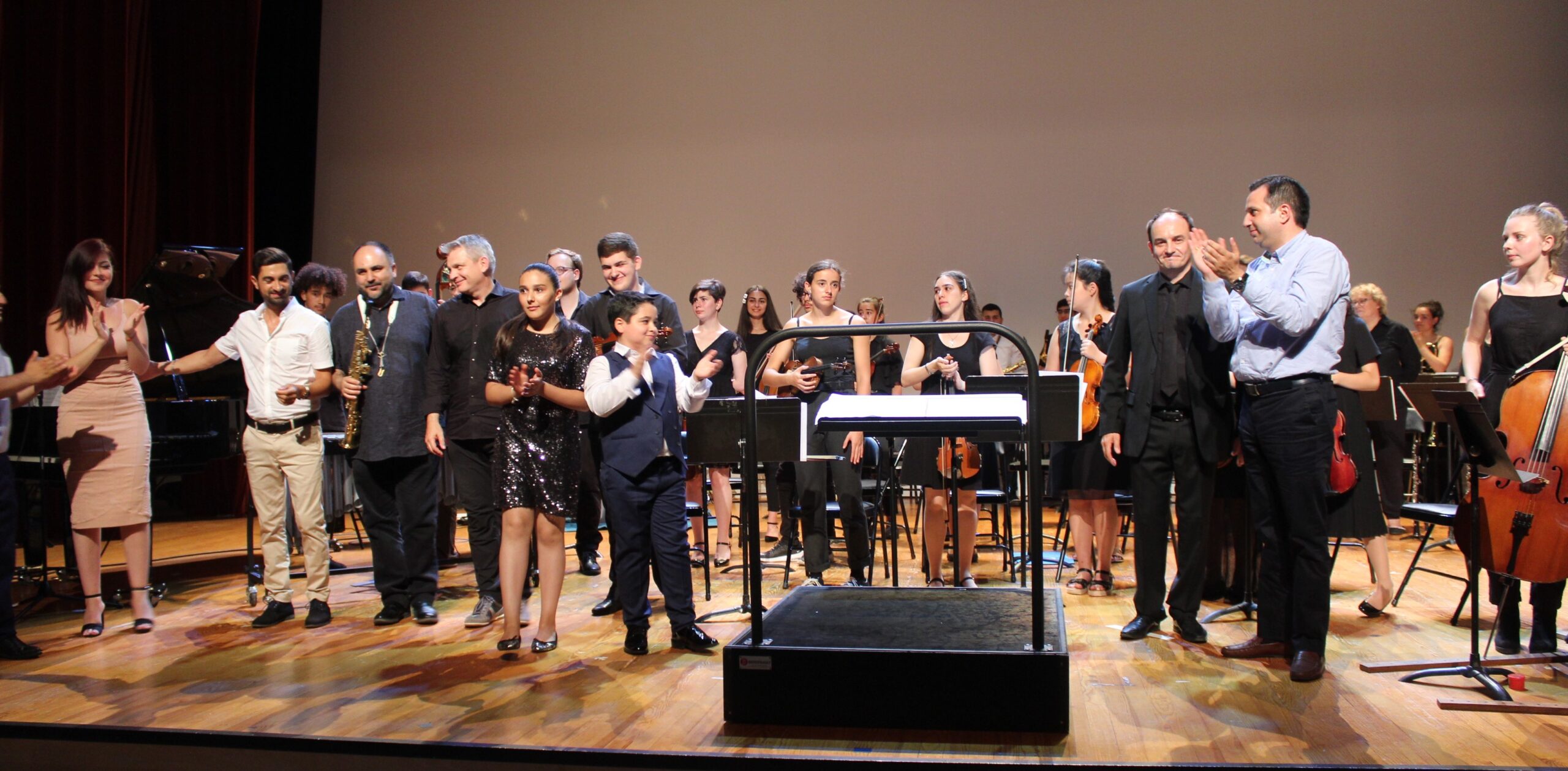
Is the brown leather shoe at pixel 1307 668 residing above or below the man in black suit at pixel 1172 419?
below

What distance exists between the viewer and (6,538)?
146 inches

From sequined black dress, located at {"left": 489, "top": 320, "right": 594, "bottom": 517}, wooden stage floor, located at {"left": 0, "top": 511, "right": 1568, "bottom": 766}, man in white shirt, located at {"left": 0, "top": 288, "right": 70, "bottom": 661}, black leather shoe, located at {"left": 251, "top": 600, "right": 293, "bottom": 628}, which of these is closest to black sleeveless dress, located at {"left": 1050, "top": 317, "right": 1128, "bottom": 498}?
wooden stage floor, located at {"left": 0, "top": 511, "right": 1568, "bottom": 766}

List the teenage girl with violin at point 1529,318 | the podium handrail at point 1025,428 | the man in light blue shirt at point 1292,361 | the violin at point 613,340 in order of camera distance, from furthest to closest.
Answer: the violin at point 613,340 → the teenage girl with violin at point 1529,318 → the man in light blue shirt at point 1292,361 → the podium handrail at point 1025,428

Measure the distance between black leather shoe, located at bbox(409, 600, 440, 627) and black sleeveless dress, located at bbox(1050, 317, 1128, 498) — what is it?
283cm

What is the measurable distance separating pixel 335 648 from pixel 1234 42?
7.48 meters

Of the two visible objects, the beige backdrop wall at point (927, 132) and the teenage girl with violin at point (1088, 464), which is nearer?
the teenage girl with violin at point (1088, 464)

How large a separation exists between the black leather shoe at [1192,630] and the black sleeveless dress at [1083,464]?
2.89 ft

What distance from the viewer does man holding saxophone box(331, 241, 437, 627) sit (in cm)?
416

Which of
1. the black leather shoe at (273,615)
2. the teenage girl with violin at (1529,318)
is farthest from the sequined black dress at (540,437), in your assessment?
the teenage girl with violin at (1529,318)

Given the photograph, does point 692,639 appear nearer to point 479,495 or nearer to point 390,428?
point 479,495

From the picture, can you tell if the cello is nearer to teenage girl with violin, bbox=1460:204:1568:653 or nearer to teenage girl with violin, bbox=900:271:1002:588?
teenage girl with violin, bbox=1460:204:1568:653

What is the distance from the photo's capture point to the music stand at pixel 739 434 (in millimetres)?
3957

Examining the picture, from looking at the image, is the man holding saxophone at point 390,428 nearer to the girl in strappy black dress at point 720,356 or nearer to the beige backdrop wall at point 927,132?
the girl in strappy black dress at point 720,356

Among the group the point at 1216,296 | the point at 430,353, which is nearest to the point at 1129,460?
the point at 1216,296
